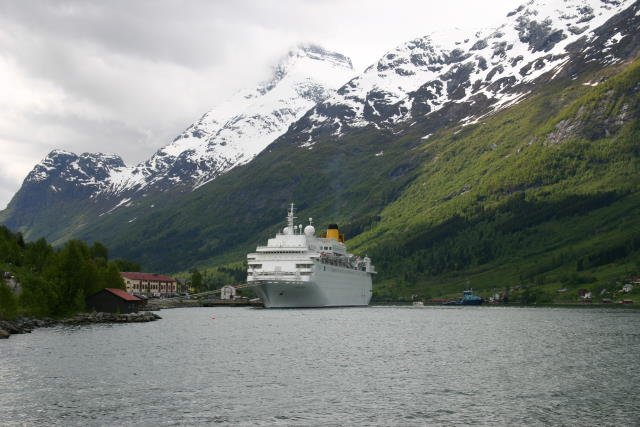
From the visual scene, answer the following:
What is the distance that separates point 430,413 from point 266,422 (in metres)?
11.4

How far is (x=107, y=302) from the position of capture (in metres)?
153

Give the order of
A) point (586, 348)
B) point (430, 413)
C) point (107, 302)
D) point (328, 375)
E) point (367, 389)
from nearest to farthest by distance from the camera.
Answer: point (430, 413)
point (367, 389)
point (328, 375)
point (586, 348)
point (107, 302)

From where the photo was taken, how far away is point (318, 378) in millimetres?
66062

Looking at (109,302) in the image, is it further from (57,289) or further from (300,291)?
(300,291)

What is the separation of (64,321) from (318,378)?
7861 cm

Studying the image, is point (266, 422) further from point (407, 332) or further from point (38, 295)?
point (38, 295)

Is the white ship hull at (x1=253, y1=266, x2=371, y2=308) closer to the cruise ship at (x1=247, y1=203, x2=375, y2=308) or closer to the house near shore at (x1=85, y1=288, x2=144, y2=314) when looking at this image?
the cruise ship at (x1=247, y1=203, x2=375, y2=308)

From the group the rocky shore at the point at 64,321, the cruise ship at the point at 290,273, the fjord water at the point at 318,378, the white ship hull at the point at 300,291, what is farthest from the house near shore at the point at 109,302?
the fjord water at the point at 318,378

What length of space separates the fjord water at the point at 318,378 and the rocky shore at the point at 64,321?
3.80 meters

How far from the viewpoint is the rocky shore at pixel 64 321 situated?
10944cm

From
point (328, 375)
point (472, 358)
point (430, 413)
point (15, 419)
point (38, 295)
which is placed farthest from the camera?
point (38, 295)

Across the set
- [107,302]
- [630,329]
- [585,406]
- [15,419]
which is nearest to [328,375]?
[585,406]

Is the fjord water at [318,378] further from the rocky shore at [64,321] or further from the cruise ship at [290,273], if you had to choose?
the cruise ship at [290,273]

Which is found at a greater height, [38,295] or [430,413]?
[38,295]
